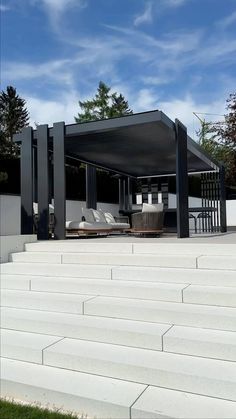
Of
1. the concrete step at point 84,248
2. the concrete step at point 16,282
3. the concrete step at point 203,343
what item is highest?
the concrete step at point 84,248

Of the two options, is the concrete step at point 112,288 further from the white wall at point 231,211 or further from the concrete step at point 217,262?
the white wall at point 231,211

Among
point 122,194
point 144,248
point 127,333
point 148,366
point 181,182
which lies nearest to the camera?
point 148,366

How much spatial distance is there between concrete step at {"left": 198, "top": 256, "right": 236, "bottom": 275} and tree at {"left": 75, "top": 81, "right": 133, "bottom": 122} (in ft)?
87.6

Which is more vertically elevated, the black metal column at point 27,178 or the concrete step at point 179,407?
the black metal column at point 27,178

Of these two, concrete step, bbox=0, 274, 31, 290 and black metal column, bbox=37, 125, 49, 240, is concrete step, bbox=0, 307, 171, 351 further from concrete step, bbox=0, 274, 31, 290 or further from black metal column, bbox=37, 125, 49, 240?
black metal column, bbox=37, 125, 49, 240

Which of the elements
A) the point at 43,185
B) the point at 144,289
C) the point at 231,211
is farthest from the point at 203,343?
the point at 231,211

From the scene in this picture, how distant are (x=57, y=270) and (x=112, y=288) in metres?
1.13

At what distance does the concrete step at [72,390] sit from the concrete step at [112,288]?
1154mm

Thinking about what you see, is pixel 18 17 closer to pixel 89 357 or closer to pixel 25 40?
pixel 25 40

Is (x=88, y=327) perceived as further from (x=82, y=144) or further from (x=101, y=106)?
(x=101, y=106)

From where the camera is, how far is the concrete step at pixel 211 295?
12.4 feet

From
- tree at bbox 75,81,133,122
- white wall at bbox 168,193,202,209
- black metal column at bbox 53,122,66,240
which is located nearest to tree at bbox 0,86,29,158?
tree at bbox 75,81,133,122

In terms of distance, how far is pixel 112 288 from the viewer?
4402 mm

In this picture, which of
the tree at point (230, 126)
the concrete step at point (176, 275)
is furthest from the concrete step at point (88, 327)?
the tree at point (230, 126)
